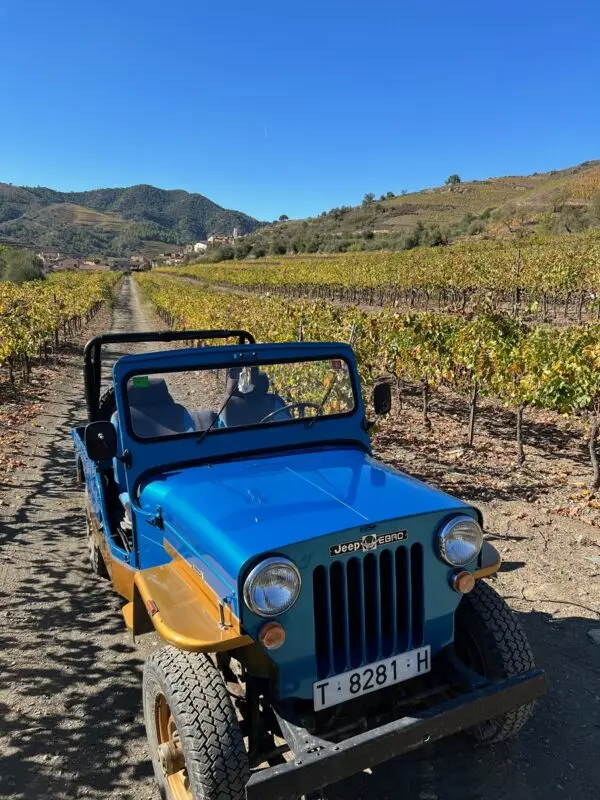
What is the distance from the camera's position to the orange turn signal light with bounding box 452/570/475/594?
292cm

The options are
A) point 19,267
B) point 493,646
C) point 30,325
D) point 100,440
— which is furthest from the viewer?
point 19,267

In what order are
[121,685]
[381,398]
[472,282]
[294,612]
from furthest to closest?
[472,282] < [381,398] < [121,685] < [294,612]

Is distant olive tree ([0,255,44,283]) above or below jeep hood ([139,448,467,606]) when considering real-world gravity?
above

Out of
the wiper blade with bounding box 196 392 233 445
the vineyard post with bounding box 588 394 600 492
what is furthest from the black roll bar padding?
the vineyard post with bounding box 588 394 600 492

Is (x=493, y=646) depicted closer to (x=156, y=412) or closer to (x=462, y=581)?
(x=462, y=581)

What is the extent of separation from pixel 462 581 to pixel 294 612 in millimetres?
899

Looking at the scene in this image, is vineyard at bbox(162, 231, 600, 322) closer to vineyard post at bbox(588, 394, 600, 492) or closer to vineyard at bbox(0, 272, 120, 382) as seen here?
vineyard post at bbox(588, 394, 600, 492)

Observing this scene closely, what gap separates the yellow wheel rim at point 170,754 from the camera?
109 inches

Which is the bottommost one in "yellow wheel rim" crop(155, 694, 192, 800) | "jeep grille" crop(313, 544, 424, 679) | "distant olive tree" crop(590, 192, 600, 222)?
"yellow wheel rim" crop(155, 694, 192, 800)

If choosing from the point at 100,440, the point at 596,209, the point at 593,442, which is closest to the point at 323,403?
the point at 100,440

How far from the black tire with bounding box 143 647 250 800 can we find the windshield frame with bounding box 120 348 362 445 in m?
1.34

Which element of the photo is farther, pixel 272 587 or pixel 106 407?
pixel 106 407

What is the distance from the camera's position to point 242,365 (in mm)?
3984

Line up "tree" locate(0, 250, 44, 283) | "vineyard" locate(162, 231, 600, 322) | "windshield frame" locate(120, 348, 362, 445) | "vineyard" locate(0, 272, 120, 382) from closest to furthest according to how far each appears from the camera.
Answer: "windshield frame" locate(120, 348, 362, 445), "vineyard" locate(0, 272, 120, 382), "vineyard" locate(162, 231, 600, 322), "tree" locate(0, 250, 44, 283)
